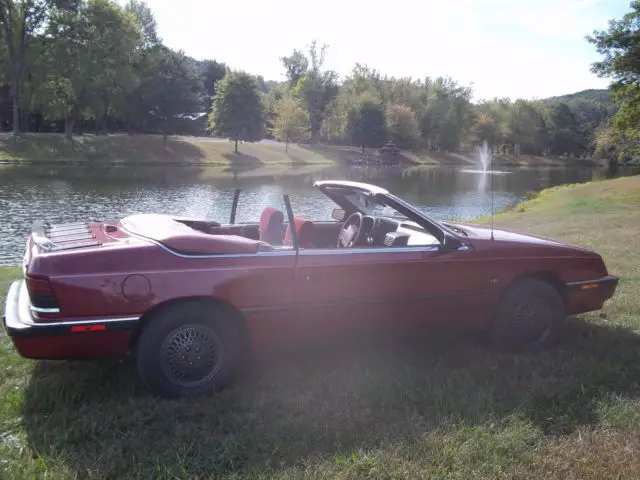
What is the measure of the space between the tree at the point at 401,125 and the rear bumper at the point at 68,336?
269 ft

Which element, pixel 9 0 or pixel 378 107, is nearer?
pixel 9 0

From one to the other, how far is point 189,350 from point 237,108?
60354 mm

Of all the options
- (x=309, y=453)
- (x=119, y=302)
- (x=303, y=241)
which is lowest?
(x=309, y=453)

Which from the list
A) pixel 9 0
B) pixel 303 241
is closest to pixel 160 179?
pixel 9 0

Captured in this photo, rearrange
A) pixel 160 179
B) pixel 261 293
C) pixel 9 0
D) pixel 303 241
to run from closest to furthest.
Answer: pixel 261 293, pixel 303 241, pixel 160 179, pixel 9 0

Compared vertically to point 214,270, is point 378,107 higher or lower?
higher

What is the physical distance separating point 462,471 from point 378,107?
271 feet

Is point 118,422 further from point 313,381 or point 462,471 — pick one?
point 462,471

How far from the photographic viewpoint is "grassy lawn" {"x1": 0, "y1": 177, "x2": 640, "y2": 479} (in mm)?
3035

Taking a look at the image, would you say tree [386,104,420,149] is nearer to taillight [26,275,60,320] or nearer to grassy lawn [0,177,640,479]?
grassy lawn [0,177,640,479]

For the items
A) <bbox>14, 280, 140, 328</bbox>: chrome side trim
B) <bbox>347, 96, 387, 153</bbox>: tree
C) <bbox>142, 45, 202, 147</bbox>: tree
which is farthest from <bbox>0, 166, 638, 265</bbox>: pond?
<bbox>347, 96, 387, 153</bbox>: tree

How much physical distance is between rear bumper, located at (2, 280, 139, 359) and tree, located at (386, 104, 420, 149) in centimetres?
8185

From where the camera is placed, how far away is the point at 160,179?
122 feet

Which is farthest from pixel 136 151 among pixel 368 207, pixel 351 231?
pixel 351 231
